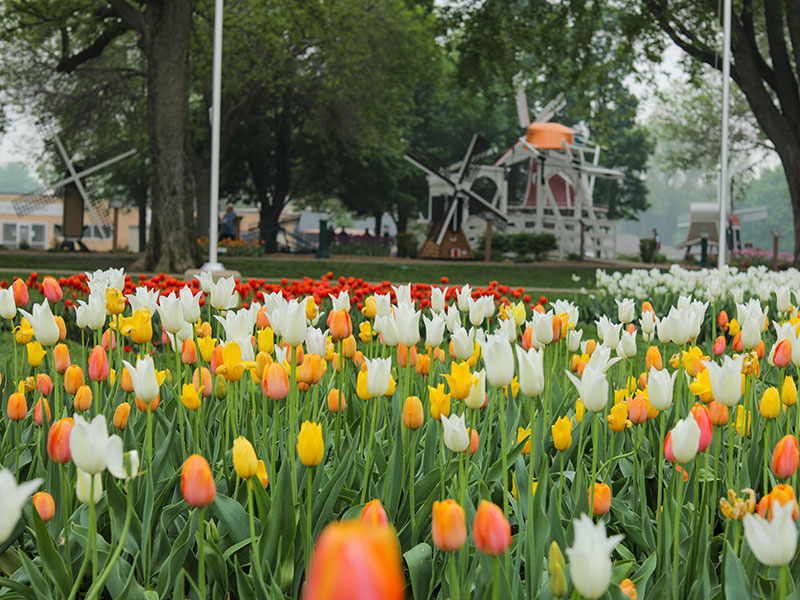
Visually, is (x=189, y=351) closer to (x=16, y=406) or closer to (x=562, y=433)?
(x=16, y=406)

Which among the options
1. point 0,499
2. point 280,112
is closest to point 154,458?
point 0,499

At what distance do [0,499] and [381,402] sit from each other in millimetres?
1943

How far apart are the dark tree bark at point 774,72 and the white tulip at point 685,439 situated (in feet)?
57.9

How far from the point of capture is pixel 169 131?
16234mm

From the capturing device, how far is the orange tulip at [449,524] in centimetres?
135

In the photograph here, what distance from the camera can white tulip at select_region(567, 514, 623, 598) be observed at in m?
1.19

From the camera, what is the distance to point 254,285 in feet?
25.0

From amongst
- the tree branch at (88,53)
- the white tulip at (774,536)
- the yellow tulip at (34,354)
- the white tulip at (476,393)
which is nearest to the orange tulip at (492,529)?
the white tulip at (774,536)

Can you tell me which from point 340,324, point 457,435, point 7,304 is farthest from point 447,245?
point 457,435

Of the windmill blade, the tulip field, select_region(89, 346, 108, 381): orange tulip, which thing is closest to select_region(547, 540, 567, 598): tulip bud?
the tulip field

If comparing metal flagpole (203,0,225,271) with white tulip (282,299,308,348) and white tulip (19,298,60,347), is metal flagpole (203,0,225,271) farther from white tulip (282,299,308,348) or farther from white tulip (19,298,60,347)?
white tulip (282,299,308,348)

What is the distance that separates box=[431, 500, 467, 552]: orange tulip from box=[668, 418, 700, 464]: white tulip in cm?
62

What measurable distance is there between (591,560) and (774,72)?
65.2ft

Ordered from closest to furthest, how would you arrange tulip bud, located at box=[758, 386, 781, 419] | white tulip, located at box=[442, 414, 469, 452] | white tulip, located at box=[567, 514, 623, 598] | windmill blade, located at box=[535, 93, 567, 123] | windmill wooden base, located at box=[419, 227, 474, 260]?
white tulip, located at box=[567, 514, 623, 598] → white tulip, located at box=[442, 414, 469, 452] → tulip bud, located at box=[758, 386, 781, 419] → windmill wooden base, located at box=[419, 227, 474, 260] → windmill blade, located at box=[535, 93, 567, 123]
